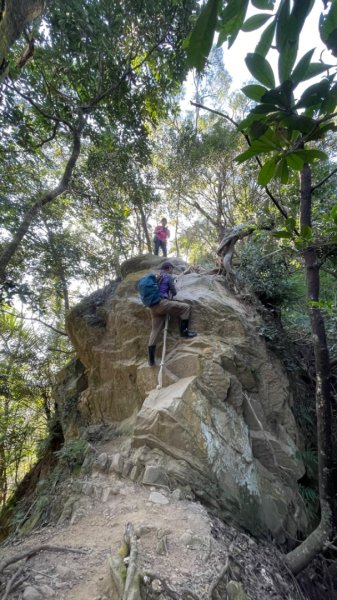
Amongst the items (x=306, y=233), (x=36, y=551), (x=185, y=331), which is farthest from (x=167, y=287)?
(x=36, y=551)

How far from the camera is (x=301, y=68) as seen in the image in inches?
35.1

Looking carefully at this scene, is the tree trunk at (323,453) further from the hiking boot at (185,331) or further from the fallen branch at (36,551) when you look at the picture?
the fallen branch at (36,551)

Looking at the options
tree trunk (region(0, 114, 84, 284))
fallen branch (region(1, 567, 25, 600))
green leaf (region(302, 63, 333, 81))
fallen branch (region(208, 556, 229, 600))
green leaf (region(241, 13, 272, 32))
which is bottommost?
fallen branch (region(208, 556, 229, 600))

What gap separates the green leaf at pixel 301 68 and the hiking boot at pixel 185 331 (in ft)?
13.4

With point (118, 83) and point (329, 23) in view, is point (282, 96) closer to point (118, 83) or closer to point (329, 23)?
point (329, 23)

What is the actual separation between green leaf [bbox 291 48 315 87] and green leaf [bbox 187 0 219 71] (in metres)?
0.30

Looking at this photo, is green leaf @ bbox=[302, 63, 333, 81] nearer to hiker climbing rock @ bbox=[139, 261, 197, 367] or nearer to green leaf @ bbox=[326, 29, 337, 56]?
green leaf @ bbox=[326, 29, 337, 56]

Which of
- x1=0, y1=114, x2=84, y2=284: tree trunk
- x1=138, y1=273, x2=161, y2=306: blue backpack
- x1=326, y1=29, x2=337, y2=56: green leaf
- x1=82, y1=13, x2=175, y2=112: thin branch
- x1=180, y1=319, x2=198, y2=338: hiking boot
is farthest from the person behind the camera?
x1=82, y1=13, x2=175, y2=112: thin branch

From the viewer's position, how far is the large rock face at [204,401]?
337 centimetres

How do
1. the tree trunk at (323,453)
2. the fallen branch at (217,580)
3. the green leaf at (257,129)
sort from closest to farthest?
the green leaf at (257,129), the fallen branch at (217,580), the tree trunk at (323,453)

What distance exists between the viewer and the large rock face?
11.1ft

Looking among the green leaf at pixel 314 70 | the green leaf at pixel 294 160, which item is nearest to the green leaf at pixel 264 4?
the green leaf at pixel 314 70

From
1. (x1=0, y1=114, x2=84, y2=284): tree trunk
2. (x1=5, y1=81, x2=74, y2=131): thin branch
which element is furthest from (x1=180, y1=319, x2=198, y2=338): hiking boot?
(x1=5, y1=81, x2=74, y2=131): thin branch

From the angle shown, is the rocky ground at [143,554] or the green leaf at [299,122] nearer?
the green leaf at [299,122]
